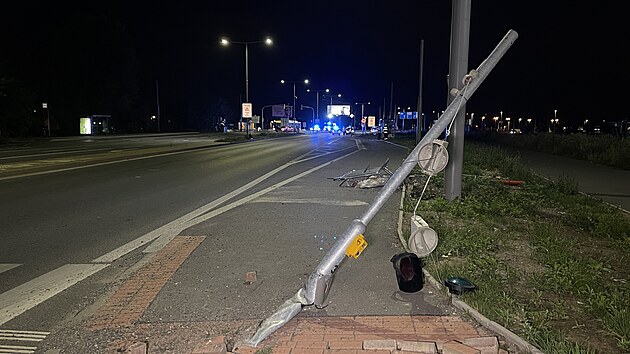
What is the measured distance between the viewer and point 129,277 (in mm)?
5426

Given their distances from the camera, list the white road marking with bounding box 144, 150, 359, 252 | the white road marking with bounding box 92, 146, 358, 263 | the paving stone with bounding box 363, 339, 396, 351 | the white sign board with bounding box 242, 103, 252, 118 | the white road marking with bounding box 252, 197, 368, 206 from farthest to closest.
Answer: the white sign board with bounding box 242, 103, 252, 118
the white road marking with bounding box 252, 197, 368, 206
the white road marking with bounding box 144, 150, 359, 252
the white road marking with bounding box 92, 146, 358, 263
the paving stone with bounding box 363, 339, 396, 351

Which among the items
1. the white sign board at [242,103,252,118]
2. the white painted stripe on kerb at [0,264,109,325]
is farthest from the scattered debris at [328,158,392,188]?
the white sign board at [242,103,252,118]

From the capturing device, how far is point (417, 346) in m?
3.61

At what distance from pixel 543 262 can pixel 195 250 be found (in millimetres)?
4427

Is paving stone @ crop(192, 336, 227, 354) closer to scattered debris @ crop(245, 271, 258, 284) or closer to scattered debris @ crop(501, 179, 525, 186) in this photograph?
scattered debris @ crop(245, 271, 258, 284)

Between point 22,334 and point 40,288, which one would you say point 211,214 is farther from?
point 22,334

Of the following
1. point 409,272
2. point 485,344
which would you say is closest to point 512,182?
point 409,272

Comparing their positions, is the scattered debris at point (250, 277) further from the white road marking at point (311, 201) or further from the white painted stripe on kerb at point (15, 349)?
the white road marking at point (311, 201)

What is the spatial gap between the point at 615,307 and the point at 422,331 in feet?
5.88

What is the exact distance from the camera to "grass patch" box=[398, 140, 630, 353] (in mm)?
3895

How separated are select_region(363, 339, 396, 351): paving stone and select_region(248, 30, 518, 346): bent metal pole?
55cm

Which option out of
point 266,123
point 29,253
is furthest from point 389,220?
point 266,123

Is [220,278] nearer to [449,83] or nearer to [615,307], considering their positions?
[615,307]

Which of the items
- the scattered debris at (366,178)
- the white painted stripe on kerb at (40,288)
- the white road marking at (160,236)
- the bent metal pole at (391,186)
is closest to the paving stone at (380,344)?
the bent metal pole at (391,186)
